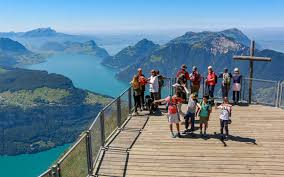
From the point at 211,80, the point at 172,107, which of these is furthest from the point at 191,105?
Answer: the point at 211,80

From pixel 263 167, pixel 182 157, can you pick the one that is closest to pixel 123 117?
pixel 182 157

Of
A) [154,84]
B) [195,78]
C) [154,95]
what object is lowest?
[154,95]

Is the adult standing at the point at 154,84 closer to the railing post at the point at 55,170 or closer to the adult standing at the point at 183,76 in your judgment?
the adult standing at the point at 183,76

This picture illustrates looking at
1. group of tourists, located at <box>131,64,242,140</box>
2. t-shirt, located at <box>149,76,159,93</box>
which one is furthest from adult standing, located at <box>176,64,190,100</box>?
t-shirt, located at <box>149,76,159,93</box>

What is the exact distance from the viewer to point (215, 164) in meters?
13.0

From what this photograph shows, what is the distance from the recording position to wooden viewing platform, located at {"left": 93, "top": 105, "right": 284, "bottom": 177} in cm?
1252

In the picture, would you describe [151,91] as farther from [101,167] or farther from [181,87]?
[101,167]

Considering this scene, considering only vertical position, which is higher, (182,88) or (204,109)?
(182,88)

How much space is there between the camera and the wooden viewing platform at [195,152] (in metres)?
12.5

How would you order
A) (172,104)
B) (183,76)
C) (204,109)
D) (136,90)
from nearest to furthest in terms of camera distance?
(172,104), (204,109), (136,90), (183,76)

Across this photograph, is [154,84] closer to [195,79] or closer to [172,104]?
[195,79]

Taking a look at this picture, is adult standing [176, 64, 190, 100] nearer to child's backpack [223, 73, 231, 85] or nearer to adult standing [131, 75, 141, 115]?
child's backpack [223, 73, 231, 85]

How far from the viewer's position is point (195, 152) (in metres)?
14.2

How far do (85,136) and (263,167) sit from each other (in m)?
6.04
